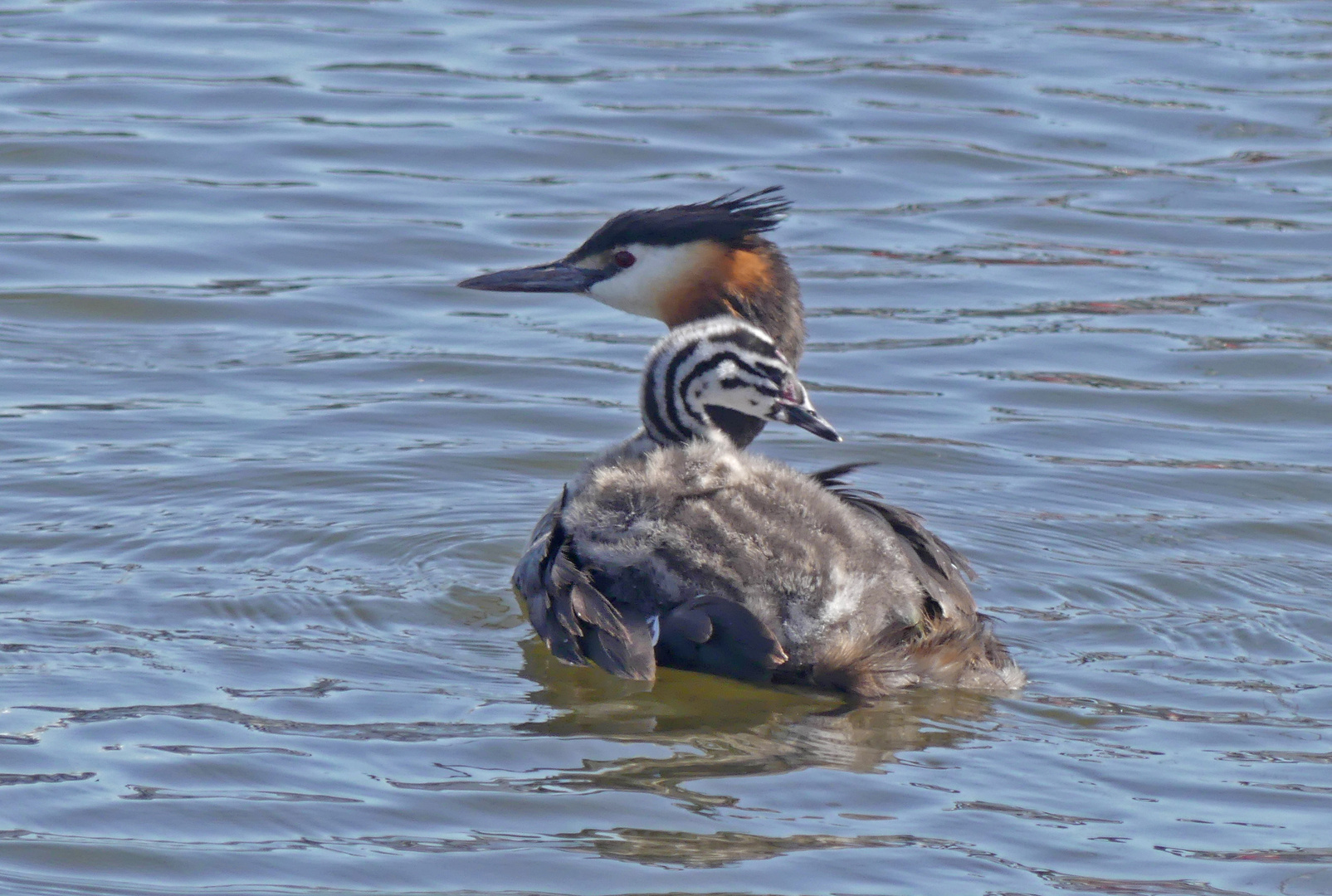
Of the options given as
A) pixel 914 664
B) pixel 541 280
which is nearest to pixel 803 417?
pixel 914 664

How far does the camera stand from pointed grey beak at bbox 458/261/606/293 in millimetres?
6965

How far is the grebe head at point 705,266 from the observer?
6469mm

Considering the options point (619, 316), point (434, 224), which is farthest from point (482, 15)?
point (619, 316)

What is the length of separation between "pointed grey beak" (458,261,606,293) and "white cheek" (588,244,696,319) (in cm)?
9

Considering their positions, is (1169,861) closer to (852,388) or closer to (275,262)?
(852,388)

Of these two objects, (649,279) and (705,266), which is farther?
(649,279)

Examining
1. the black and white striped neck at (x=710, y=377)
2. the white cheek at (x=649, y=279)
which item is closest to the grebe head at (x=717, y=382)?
the black and white striped neck at (x=710, y=377)

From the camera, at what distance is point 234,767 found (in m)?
4.70

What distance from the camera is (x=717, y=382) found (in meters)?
5.66

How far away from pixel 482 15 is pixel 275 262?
5132mm

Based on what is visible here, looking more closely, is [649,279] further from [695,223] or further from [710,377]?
[710,377]

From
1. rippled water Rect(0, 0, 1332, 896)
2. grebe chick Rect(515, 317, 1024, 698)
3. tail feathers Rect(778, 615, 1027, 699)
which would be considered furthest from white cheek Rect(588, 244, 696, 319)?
tail feathers Rect(778, 615, 1027, 699)

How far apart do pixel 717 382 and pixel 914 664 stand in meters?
0.97

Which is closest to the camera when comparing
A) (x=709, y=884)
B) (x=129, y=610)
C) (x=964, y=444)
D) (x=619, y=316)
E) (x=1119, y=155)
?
(x=709, y=884)
